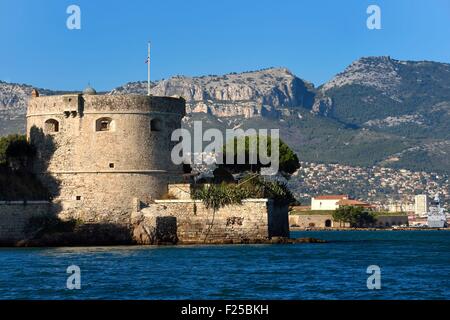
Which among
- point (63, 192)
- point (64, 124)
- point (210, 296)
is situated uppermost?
point (64, 124)

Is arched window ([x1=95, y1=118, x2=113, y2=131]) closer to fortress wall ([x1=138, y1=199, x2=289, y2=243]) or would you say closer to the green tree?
fortress wall ([x1=138, y1=199, x2=289, y2=243])

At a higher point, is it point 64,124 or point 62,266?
point 64,124

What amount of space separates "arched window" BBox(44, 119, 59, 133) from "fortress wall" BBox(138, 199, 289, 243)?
6783 mm

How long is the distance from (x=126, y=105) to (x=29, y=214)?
299 inches

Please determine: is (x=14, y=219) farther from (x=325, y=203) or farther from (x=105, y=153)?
(x=325, y=203)

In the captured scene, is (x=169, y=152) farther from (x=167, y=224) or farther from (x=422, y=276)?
(x=422, y=276)

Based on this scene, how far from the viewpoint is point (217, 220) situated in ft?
179

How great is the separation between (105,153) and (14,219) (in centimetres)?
580

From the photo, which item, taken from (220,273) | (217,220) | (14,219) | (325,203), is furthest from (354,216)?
(220,273)

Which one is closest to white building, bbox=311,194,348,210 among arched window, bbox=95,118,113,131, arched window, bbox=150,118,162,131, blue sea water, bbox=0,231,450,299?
arched window, bbox=150,118,162,131
